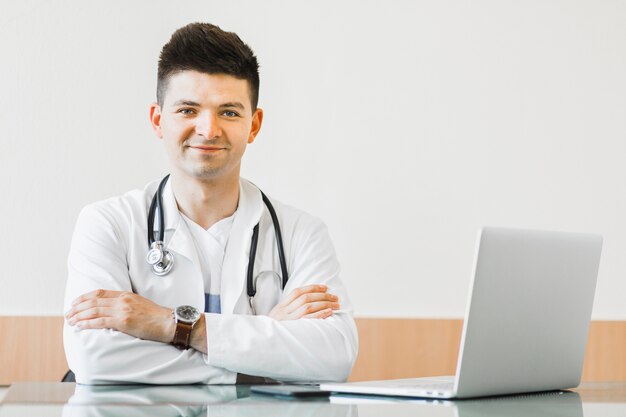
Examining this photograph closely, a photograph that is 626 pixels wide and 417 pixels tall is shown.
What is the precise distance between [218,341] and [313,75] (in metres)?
1.29

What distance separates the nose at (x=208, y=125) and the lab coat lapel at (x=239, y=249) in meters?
0.22

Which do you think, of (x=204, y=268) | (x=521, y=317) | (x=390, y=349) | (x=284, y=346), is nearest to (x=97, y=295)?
(x=204, y=268)

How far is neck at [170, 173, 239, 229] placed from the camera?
196 centimetres

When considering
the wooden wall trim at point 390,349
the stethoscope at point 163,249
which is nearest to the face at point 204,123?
the stethoscope at point 163,249

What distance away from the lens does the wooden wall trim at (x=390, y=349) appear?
2.54 meters

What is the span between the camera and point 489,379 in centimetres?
117

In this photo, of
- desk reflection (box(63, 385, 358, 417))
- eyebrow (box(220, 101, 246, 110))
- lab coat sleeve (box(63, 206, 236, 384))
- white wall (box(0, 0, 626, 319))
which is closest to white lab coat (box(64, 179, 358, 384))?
lab coat sleeve (box(63, 206, 236, 384))

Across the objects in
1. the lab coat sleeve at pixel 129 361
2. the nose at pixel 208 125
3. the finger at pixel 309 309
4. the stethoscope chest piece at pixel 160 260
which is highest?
the nose at pixel 208 125

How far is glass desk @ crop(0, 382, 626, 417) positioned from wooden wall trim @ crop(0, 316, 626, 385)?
4.17ft

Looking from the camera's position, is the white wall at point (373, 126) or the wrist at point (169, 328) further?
the white wall at point (373, 126)

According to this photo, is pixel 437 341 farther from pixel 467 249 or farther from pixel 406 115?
pixel 406 115

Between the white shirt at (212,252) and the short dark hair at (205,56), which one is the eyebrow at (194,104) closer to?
the short dark hair at (205,56)

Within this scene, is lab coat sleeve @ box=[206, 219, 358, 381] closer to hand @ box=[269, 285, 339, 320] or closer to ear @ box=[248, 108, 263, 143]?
hand @ box=[269, 285, 339, 320]

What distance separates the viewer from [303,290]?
1856mm
